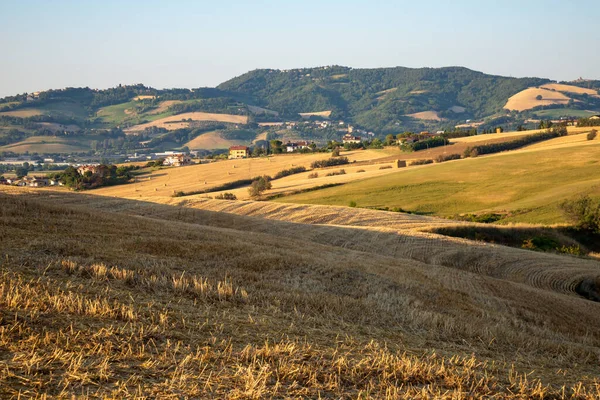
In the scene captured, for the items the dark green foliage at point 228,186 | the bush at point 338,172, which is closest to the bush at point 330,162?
the bush at point 338,172

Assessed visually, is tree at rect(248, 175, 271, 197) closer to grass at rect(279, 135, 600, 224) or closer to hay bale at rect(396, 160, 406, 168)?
grass at rect(279, 135, 600, 224)

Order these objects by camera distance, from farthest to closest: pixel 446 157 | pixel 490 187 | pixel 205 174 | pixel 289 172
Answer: pixel 205 174 → pixel 446 157 → pixel 289 172 → pixel 490 187

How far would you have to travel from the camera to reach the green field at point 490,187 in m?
63.5

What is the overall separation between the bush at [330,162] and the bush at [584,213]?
55956 millimetres

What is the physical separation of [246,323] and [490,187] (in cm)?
6950

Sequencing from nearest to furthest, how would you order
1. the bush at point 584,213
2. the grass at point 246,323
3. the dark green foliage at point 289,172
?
the grass at point 246,323 < the bush at point 584,213 < the dark green foliage at point 289,172

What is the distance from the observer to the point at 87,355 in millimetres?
7293

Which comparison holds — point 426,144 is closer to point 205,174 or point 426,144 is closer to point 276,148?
point 276,148

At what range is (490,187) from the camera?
74938 millimetres

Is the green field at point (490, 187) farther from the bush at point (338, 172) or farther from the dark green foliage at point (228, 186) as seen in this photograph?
the dark green foliage at point (228, 186)

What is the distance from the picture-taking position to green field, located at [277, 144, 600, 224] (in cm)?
6348

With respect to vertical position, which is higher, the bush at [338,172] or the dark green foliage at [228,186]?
the bush at [338,172]

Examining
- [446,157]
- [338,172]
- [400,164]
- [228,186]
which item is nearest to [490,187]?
[400,164]

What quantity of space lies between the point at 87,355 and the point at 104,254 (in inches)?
300
